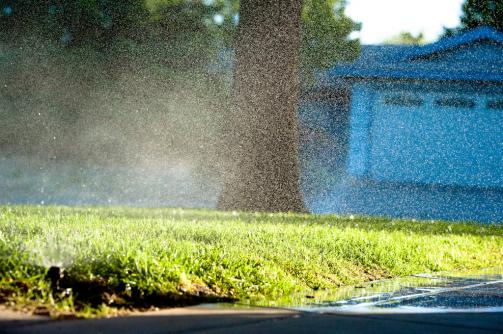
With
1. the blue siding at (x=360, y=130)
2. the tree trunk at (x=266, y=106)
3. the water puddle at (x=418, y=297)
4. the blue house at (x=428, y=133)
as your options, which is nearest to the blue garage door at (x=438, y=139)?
the blue house at (x=428, y=133)

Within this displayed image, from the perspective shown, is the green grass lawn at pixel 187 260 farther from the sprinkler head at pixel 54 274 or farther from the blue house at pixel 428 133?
the blue house at pixel 428 133

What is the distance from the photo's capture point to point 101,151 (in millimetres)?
23500

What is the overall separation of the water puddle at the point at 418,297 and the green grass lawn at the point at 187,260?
0.92ft

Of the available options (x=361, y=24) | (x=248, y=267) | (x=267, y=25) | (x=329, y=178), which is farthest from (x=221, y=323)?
(x=361, y=24)

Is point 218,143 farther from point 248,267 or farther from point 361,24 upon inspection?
point 248,267

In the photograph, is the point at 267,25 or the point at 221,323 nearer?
the point at 221,323

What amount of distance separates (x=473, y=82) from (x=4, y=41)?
12103 mm

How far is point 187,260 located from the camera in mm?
5477

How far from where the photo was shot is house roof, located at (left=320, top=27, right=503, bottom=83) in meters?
19.4

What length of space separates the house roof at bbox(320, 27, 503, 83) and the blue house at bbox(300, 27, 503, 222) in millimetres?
23

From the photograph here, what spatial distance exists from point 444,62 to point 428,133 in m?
1.84

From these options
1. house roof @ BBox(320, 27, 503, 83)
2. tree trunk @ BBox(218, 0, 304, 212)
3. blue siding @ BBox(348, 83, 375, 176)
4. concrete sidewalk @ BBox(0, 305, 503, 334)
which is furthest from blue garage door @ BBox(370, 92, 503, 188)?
concrete sidewalk @ BBox(0, 305, 503, 334)

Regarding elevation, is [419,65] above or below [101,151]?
above

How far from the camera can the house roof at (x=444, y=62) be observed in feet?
63.6
